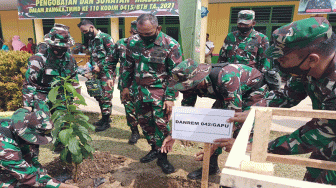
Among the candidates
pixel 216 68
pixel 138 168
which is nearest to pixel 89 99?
pixel 138 168

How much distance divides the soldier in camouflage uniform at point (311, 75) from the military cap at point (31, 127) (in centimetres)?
175

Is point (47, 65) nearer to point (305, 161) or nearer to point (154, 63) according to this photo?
point (154, 63)

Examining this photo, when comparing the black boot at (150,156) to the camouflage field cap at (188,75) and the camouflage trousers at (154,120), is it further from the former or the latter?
the camouflage field cap at (188,75)

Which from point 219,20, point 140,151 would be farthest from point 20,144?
point 219,20

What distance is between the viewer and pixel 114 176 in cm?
273

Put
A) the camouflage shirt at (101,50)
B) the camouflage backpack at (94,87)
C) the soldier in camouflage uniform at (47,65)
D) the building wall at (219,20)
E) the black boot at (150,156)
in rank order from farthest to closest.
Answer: the building wall at (219,20) < the camouflage shirt at (101,50) < the camouflage backpack at (94,87) < the black boot at (150,156) < the soldier in camouflage uniform at (47,65)

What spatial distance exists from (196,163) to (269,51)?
2.23 metres

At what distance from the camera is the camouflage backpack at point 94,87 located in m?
3.94

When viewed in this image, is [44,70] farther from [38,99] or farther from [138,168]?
[138,168]

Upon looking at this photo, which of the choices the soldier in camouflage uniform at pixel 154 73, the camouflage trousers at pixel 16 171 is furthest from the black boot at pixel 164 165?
the camouflage trousers at pixel 16 171

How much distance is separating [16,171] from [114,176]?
48.1 inches

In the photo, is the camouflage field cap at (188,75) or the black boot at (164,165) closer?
the camouflage field cap at (188,75)

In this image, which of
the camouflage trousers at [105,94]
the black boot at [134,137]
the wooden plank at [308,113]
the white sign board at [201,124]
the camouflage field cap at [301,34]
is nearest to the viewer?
the wooden plank at [308,113]

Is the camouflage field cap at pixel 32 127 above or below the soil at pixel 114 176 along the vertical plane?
above
